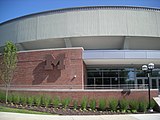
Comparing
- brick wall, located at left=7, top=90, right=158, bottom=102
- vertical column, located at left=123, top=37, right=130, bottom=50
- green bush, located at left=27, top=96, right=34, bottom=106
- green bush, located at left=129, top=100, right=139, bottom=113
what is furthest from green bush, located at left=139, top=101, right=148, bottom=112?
vertical column, located at left=123, top=37, right=130, bottom=50

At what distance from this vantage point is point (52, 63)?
2550cm

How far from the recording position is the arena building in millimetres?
25484

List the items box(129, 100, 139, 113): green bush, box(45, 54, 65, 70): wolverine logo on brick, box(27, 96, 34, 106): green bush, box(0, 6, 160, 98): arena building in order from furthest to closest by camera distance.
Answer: box(0, 6, 160, 98): arena building → box(45, 54, 65, 70): wolverine logo on brick → box(27, 96, 34, 106): green bush → box(129, 100, 139, 113): green bush

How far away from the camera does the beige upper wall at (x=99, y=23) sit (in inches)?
1191

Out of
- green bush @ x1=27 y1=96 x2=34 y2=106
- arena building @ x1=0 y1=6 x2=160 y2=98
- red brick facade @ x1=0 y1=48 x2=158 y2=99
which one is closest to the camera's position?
green bush @ x1=27 y1=96 x2=34 y2=106

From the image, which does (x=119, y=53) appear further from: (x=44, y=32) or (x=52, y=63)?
(x=44, y=32)

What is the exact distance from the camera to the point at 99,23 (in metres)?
30.4

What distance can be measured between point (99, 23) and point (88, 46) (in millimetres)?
4870

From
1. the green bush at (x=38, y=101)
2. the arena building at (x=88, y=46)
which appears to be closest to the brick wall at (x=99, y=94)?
the green bush at (x=38, y=101)

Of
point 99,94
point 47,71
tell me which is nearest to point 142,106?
point 99,94

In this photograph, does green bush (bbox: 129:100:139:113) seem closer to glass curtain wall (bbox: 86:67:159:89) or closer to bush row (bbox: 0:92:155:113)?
bush row (bbox: 0:92:155:113)

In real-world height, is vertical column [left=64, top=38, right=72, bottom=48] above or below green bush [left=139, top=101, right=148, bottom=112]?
above

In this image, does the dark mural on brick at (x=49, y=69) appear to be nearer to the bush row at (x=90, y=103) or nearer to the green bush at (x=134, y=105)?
the bush row at (x=90, y=103)

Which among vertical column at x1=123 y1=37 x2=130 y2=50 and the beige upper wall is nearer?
the beige upper wall
